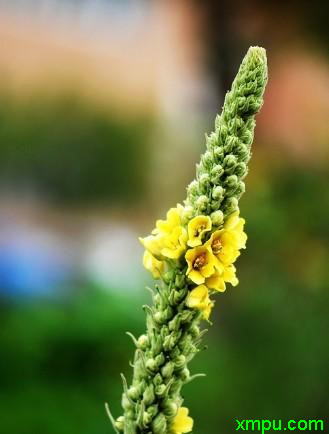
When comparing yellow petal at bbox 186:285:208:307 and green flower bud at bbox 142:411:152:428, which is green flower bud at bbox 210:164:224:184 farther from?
green flower bud at bbox 142:411:152:428

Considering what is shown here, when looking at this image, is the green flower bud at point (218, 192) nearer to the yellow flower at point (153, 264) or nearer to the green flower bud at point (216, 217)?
the green flower bud at point (216, 217)

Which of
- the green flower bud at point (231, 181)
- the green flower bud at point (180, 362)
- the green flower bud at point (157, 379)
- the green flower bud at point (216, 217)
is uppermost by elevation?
the green flower bud at point (231, 181)

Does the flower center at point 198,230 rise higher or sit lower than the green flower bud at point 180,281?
Answer: higher

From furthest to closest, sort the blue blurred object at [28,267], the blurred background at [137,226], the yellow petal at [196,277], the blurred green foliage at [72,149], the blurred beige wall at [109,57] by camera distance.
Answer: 1. the blurred beige wall at [109,57]
2. the blurred green foliage at [72,149]
3. the blue blurred object at [28,267]
4. the blurred background at [137,226]
5. the yellow petal at [196,277]

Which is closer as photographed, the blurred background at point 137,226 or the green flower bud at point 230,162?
the green flower bud at point 230,162

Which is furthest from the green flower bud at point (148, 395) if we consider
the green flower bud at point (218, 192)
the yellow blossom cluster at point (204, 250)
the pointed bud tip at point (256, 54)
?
the pointed bud tip at point (256, 54)

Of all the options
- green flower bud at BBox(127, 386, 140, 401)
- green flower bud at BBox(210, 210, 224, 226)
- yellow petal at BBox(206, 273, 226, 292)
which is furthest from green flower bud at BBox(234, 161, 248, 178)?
green flower bud at BBox(127, 386, 140, 401)

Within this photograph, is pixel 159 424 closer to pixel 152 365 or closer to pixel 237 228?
pixel 152 365
